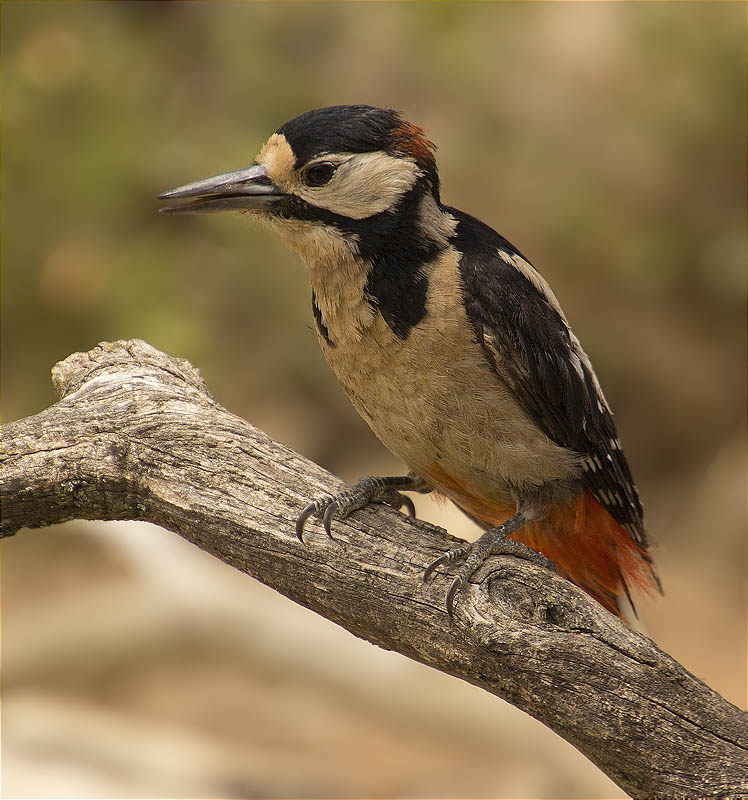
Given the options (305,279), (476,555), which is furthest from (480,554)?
(305,279)

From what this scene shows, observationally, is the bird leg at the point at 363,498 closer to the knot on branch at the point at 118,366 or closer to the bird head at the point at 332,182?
the knot on branch at the point at 118,366

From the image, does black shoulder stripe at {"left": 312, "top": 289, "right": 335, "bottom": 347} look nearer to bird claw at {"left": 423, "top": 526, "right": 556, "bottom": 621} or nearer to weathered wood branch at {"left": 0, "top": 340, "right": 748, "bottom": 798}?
weathered wood branch at {"left": 0, "top": 340, "right": 748, "bottom": 798}

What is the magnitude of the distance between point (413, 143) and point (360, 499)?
90 centimetres

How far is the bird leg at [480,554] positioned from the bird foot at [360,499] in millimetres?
266

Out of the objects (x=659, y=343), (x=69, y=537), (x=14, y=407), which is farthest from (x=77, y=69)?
(x=659, y=343)

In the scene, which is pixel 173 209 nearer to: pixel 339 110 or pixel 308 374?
pixel 339 110

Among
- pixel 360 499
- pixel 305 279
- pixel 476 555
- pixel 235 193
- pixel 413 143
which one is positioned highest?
pixel 305 279

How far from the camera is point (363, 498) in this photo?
2.45 metres

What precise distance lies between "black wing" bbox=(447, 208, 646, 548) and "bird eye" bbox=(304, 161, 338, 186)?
15.1 inches

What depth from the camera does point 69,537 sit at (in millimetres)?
5348

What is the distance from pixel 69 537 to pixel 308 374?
1.58m

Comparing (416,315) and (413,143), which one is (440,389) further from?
(413,143)

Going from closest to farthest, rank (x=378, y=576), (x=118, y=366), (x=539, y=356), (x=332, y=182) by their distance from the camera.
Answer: (x=378, y=576), (x=332, y=182), (x=539, y=356), (x=118, y=366)

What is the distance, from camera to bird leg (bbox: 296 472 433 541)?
2.33 m
